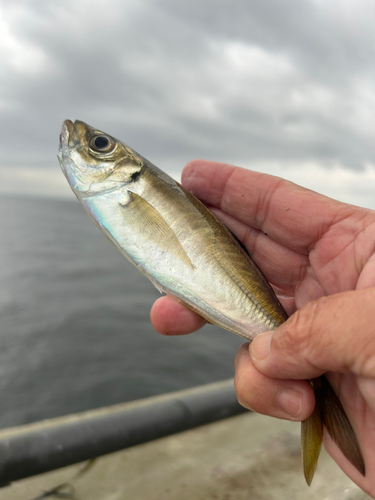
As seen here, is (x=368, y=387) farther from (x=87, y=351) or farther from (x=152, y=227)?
(x=87, y=351)

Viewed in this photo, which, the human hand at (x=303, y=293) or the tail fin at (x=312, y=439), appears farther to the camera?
the tail fin at (x=312, y=439)

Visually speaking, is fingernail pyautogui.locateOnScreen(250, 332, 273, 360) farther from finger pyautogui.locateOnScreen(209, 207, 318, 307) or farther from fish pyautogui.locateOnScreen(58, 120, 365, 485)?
finger pyautogui.locateOnScreen(209, 207, 318, 307)

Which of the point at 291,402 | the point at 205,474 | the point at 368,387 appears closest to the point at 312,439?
the point at 291,402

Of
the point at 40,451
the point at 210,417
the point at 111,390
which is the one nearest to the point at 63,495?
the point at 40,451

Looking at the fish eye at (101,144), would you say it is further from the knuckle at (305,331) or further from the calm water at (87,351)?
the calm water at (87,351)

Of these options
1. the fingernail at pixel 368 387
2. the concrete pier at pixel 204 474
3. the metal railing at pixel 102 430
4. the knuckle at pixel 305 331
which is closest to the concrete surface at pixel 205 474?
the concrete pier at pixel 204 474

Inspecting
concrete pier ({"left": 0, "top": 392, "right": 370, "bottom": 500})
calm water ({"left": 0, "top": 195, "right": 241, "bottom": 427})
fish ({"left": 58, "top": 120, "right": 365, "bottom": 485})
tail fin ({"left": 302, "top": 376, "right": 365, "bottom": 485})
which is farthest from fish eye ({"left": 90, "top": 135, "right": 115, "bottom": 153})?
calm water ({"left": 0, "top": 195, "right": 241, "bottom": 427})

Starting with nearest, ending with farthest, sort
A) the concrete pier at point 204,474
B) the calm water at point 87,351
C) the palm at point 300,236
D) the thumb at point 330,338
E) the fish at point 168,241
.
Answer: the thumb at point 330,338 → the fish at point 168,241 → the palm at point 300,236 → the concrete pier at point 204,474 → the calm water at point 87,351
